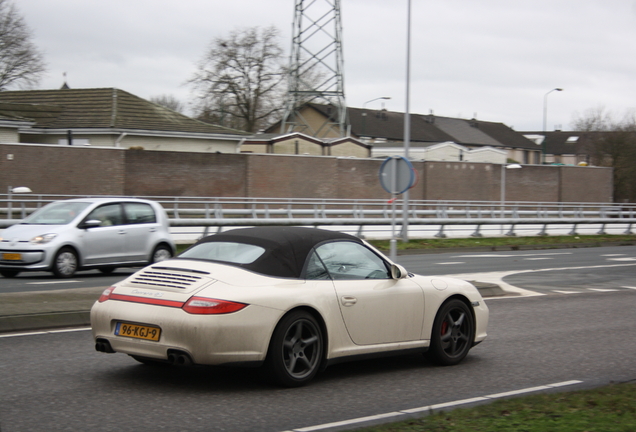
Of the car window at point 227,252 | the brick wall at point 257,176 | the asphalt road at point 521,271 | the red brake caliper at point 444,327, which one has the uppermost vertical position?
the brick wall at point 257,176

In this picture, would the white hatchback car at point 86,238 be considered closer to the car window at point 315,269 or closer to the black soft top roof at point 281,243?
the black soft top roof at point 281,243

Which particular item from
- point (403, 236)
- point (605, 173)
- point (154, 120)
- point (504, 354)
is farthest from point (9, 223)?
point (605, 173)

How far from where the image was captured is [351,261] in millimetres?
7070

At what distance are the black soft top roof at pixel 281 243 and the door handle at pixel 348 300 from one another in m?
0.45

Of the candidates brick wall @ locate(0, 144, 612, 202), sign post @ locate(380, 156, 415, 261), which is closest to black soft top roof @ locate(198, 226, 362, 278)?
sign post @ locate(380, 156, 415, 261)

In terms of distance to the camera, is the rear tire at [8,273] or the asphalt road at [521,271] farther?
the rear tire at [8,273]

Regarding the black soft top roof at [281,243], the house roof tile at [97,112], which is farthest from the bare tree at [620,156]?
the black soft top roof at [281,243]

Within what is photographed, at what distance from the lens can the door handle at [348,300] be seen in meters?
6.65

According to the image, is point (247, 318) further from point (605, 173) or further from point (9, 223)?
point (605, 173)

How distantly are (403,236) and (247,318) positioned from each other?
75.2ft

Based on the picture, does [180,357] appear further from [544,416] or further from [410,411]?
[544,416]

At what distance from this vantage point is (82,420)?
5188 millimetres

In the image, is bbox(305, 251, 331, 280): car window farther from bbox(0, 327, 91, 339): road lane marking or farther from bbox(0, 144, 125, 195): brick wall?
bbox(0, 144, 125, 195): brick wall

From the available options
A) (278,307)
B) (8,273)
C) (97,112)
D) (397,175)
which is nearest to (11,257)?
(8,273)
